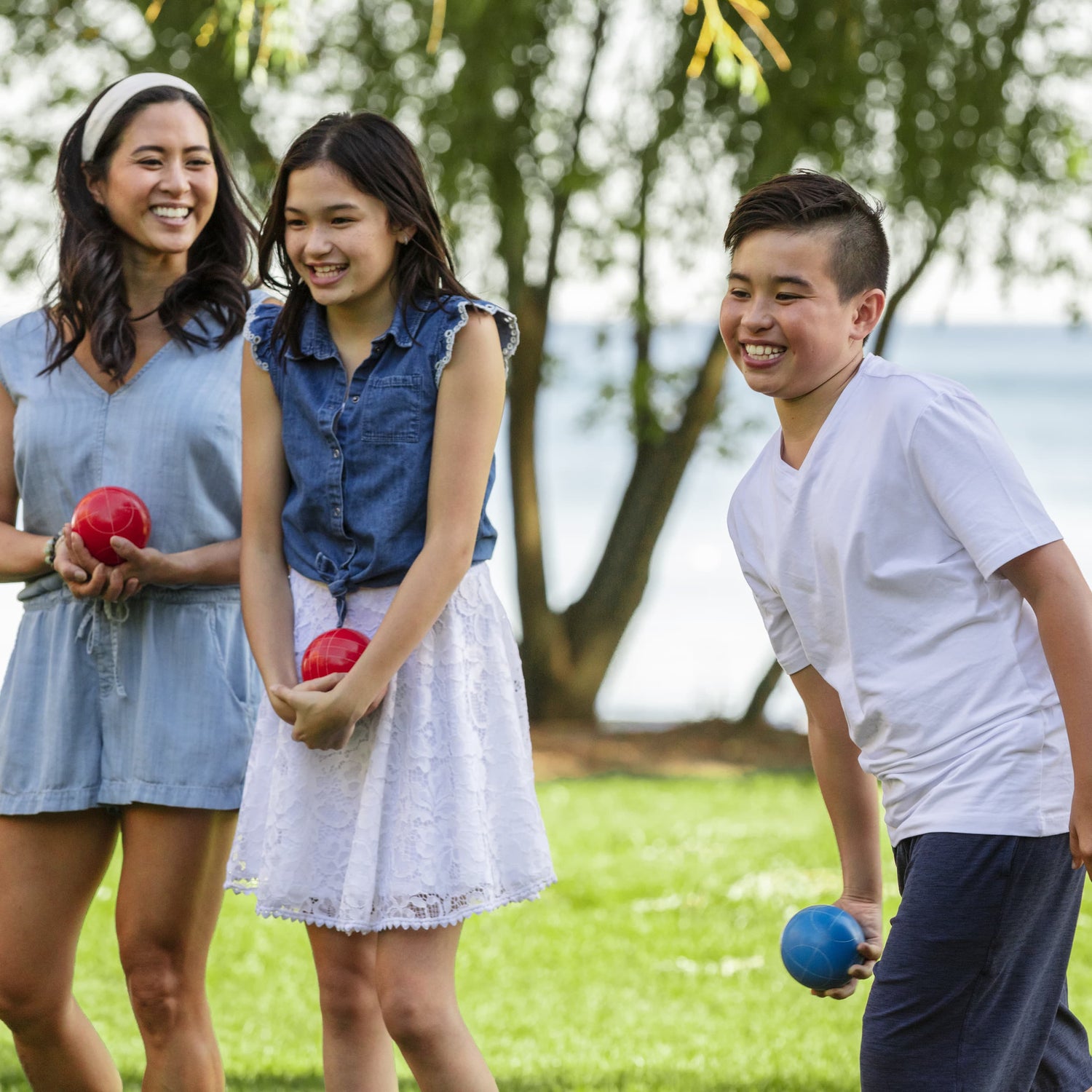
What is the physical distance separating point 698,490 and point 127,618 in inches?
1082

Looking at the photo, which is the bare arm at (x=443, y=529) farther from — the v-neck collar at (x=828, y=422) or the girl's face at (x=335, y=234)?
the v-neck collar at (x=828, y=422)

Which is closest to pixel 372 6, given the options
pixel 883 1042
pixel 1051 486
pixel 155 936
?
pixel 155 936

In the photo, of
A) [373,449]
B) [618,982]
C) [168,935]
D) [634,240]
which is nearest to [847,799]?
[373,449]

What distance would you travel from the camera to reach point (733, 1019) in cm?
451

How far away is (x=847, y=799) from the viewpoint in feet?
9.02

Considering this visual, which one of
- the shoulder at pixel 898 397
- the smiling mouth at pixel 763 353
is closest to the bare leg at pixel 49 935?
the smiling mouth at pixel 763 353

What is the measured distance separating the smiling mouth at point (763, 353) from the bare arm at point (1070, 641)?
52cm

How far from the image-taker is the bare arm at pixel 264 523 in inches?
108

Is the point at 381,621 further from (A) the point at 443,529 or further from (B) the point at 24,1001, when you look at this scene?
(B) the point at 24,1001

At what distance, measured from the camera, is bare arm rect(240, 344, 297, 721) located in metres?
2.75

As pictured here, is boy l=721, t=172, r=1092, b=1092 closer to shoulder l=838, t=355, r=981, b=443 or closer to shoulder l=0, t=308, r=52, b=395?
shoulder l=838, t=355, r=981, b=443

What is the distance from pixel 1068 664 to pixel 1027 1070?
2.23 ft

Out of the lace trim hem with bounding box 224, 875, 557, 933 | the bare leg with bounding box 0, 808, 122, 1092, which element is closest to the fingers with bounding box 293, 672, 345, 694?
the lace trim hem with bounding box 224, 875, 557, 933

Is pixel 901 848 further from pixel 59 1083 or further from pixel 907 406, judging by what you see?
pixel 59 1083
